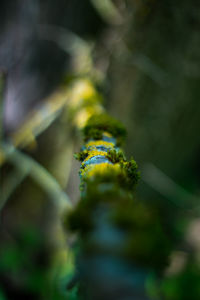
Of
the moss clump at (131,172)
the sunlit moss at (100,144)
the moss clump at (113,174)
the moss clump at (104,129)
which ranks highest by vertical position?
the moss clump at (104,129)

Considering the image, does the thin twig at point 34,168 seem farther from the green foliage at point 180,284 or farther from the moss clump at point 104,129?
the green foliage at point 180,284

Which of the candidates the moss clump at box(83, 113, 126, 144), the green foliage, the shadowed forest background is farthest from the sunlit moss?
the green foliage

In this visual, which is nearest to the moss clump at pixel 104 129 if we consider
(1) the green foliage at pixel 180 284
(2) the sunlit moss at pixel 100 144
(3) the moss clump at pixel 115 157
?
(2) the sunlit moss at pixel 100 144

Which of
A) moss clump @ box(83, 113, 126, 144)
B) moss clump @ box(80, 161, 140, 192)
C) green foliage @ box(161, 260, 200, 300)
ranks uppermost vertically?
green foliage @ box(161, 260, 200, 300)

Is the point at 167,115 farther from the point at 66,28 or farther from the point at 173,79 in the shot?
the point at 66,28

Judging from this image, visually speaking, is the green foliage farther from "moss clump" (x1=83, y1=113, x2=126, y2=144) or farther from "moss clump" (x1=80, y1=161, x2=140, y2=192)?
"moss clump" (x1=80, y1=161, x2=140, y2=192)

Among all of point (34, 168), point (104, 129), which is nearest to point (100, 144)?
point (104, 129)

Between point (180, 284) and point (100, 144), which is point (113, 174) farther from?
point (180, 284)
